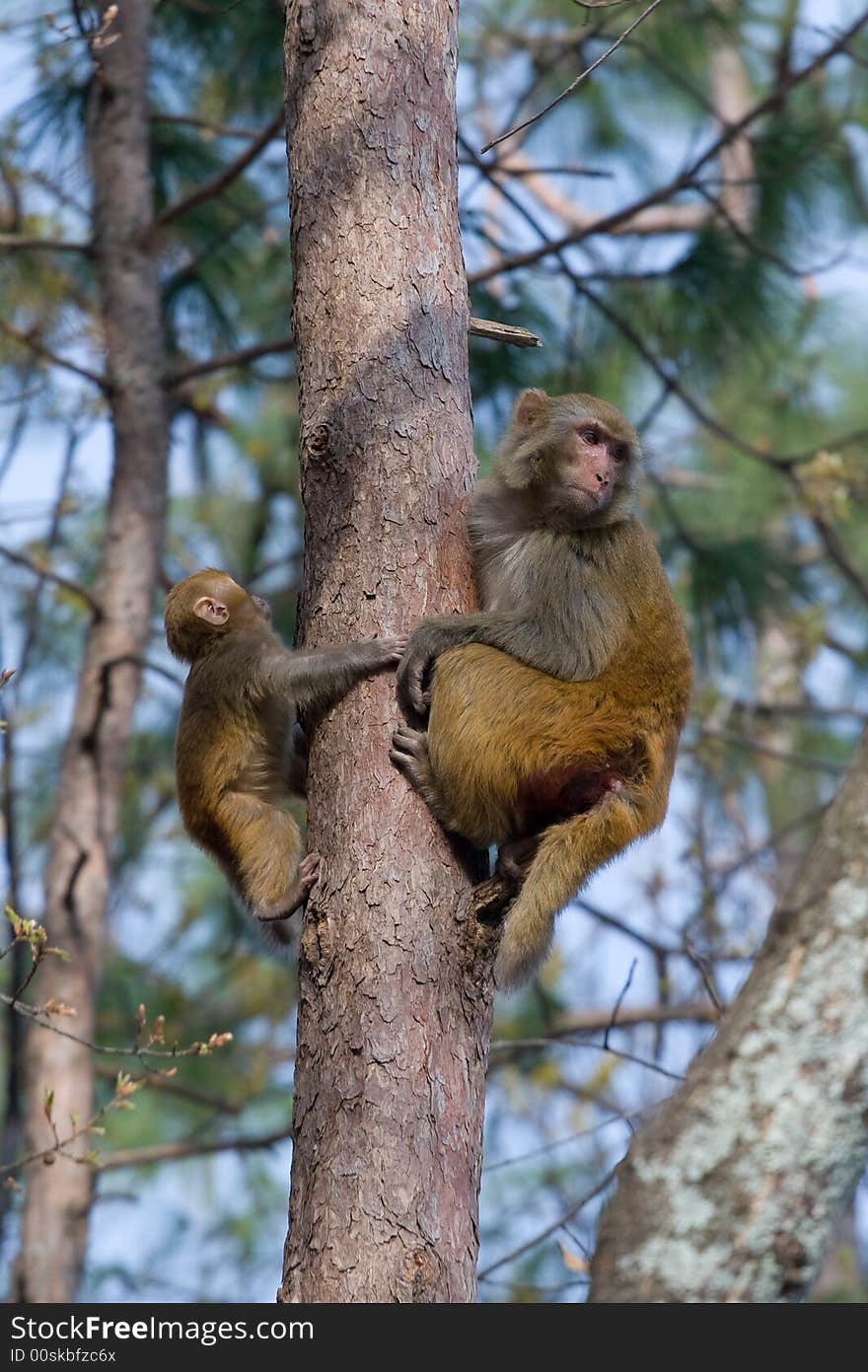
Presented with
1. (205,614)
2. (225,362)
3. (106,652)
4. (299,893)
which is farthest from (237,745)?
(225,362)

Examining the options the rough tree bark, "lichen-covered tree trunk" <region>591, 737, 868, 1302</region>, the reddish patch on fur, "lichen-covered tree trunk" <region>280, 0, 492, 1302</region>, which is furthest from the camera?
the rough tree bark

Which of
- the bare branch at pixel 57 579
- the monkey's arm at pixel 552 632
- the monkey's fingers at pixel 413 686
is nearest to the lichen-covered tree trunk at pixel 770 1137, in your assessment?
the monkey's fingers at pixel 413 686

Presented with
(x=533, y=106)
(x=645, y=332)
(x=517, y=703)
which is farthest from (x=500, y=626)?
(x=533, y=106)

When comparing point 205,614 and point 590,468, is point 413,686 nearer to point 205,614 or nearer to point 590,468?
point 590,468

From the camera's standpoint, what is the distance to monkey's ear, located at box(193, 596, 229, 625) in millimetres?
4723

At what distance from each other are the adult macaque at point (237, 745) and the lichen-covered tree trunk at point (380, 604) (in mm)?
648

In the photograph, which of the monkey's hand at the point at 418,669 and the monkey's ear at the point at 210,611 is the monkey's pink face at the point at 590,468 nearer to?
the monkey's hand at the point at 418,669

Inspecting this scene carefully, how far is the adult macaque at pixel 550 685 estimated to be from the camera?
12.0 ft

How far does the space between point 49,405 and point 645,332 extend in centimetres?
322

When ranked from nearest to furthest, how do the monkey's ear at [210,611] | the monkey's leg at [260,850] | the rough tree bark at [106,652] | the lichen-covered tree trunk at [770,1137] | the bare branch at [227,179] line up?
the lichen-covered tree trunk at [770,1137]
the monkey's leg at [260,850]
the monkey's ear at [210,611]
the rough tree bark at [106,652]
the bare branch at [227,179]

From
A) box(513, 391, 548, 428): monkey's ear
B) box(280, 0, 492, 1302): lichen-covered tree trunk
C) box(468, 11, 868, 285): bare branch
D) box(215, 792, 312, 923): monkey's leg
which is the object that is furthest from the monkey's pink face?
box(468, 11, 868, 285): bare branch

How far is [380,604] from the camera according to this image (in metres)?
3.69

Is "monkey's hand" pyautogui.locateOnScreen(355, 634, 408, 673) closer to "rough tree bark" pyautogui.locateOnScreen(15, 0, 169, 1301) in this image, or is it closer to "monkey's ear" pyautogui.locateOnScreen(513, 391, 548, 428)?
"monkey's ear" pyautogui.locateOnScreen(513, 391, 548, 428)

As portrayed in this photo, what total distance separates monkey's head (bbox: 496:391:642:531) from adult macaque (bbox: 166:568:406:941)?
36.3 inches
